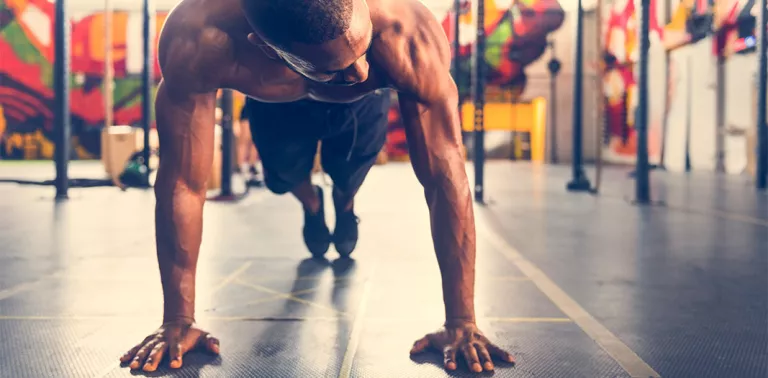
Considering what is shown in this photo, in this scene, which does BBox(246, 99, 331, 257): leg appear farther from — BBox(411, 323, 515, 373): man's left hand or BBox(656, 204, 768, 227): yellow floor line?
BBox(656, 204, 768, 227): yellow floor line

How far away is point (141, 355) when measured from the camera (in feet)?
4.63

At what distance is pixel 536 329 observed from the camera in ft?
5.62

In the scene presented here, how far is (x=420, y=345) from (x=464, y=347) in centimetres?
11

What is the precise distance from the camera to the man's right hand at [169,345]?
140 centimetres

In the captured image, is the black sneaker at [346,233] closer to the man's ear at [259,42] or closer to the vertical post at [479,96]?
the man's ear at [259,42]

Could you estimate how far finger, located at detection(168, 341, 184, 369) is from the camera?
140 cm

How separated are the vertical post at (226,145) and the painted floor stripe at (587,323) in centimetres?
330

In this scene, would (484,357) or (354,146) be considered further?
(354,146)

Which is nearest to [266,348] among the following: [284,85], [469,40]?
[284,85]

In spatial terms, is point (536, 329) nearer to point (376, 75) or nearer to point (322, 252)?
point (376, 75)

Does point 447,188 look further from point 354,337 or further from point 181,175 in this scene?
point 181,175

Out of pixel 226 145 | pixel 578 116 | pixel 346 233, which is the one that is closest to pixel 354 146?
pixel 346 233

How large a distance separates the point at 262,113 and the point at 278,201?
128 inches

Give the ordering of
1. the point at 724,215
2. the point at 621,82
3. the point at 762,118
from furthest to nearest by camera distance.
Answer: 1. the point at 621,82
2. the point at 762,118
3. the point at 724,215
